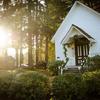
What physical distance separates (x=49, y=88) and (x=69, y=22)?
57.0 feet

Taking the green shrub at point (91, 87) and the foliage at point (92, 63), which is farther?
the foliage at point (92, 63)

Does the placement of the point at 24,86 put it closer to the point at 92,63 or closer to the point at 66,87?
the point at 66,87

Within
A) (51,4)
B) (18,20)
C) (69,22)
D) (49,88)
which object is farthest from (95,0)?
(49,88)

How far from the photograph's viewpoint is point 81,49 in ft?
95.6

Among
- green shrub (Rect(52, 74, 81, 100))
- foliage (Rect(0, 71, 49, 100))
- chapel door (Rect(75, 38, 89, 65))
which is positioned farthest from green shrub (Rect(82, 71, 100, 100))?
chapel door (Rect(75, 38, 89, 65))

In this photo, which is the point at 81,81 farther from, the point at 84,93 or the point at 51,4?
the point at 51,4

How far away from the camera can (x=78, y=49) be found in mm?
29359

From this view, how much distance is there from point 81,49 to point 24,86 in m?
16.0

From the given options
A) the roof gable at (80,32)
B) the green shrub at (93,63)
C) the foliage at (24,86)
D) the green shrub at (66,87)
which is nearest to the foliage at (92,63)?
the green shrub at (93,63)

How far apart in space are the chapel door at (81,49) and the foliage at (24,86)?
48.5 ft

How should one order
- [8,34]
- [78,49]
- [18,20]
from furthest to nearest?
1. [8,34]
2. [18,20]
3. [78,49]

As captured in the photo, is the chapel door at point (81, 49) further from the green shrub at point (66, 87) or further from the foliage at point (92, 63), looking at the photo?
the green shrub at point (66, 87)

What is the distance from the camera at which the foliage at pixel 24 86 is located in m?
13.6

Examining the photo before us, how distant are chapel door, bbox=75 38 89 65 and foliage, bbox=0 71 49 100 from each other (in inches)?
582
